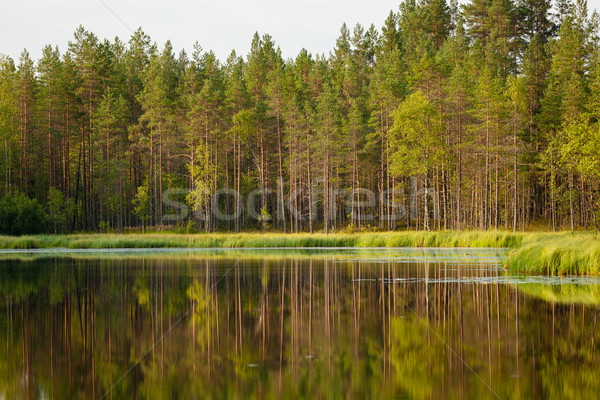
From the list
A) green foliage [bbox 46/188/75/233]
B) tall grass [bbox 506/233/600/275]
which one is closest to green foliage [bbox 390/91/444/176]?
green foliage [bbox 46/188/75/233]

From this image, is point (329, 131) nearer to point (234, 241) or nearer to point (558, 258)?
point (234, 241)

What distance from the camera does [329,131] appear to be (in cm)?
6519

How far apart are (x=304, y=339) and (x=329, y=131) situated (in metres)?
57.0

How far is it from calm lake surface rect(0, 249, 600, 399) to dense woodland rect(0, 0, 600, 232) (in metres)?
41.7

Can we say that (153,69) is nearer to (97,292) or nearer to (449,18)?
(449,18)

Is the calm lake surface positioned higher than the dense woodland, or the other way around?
the dense woodland

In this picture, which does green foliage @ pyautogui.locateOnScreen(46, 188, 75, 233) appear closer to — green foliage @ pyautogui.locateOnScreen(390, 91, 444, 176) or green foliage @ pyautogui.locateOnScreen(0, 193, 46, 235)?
green foliage @ pyautogui.locateOnScreen(0, 193, 46, 235)

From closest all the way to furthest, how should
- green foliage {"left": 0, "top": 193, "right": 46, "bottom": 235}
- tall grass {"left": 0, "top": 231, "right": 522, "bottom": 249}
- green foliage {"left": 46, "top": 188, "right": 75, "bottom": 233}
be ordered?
tall grass {"left": 0, "top": 231, "right": 522, "bottom": 249} < green foliage {"left": 0, "top": 193, "right": 46, "bottom": 235} < green foliage {"left": 46, "top": 188, "right": 75, "bottom": 233}

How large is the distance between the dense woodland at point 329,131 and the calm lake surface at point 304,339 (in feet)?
137

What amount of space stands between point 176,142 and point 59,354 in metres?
66.9

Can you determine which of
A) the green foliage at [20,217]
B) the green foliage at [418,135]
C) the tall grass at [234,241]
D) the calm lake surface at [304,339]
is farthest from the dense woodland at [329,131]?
the calm lake surface at [304,339]

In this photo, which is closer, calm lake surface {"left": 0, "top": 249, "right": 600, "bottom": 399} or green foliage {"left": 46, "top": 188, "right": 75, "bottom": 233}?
calm lake surface {"left": 0, "top": 249, "right": 600, "bottom": 399}

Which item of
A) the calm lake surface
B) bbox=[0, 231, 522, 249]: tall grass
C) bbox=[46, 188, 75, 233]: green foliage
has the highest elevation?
bbox=[46, 188, 75, 233]: green foliage

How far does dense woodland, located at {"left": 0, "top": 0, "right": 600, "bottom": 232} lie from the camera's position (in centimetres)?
5853
